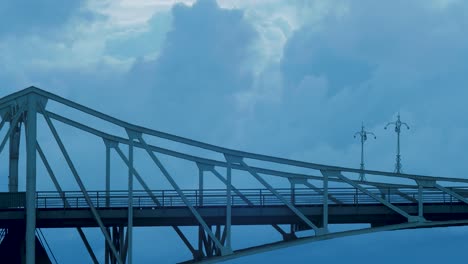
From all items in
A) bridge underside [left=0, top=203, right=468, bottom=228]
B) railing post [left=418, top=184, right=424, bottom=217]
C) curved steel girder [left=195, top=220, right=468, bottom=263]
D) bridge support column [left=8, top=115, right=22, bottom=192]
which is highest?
bridge support column [left=8, top=115, right=22, bottom=192]

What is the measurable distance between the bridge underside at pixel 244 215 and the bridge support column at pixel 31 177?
1448 mm

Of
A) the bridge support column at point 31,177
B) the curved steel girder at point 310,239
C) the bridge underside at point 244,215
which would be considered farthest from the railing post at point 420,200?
the bridge support column at point 31,177

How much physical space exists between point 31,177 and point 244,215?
15.4 m

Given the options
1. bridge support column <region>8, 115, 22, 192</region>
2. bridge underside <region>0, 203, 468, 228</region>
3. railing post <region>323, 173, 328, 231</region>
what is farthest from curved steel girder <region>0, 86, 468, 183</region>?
bridge support column <region>8, 115, 22, 192</region>

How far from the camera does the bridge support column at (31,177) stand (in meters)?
82.7

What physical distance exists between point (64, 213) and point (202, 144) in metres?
11.5

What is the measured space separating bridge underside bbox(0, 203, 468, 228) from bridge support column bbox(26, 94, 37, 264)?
1.45m

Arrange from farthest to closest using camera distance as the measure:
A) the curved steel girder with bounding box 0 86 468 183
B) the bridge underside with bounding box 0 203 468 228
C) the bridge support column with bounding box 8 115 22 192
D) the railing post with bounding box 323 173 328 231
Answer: the bridge support column with bounding box 8 115 22 192 → the bridge underside with bounding box 0 203 468 228 → the curved steel girder with bounding box 0 86 468 183 → the railing post with bounding box 323 173 328 231

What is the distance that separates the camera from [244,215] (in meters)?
85.2

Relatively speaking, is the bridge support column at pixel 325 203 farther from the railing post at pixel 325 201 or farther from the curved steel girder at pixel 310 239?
the curved steel girder at pixel 310 239

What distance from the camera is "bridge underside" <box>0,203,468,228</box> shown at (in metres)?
84.5

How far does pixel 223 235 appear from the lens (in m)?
83.8

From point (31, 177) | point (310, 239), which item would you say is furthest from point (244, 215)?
point (31, 177)

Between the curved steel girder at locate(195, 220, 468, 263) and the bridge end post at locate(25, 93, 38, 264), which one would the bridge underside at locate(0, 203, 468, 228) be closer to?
the curved steel girder at locate(195, 220, 468, 263)
